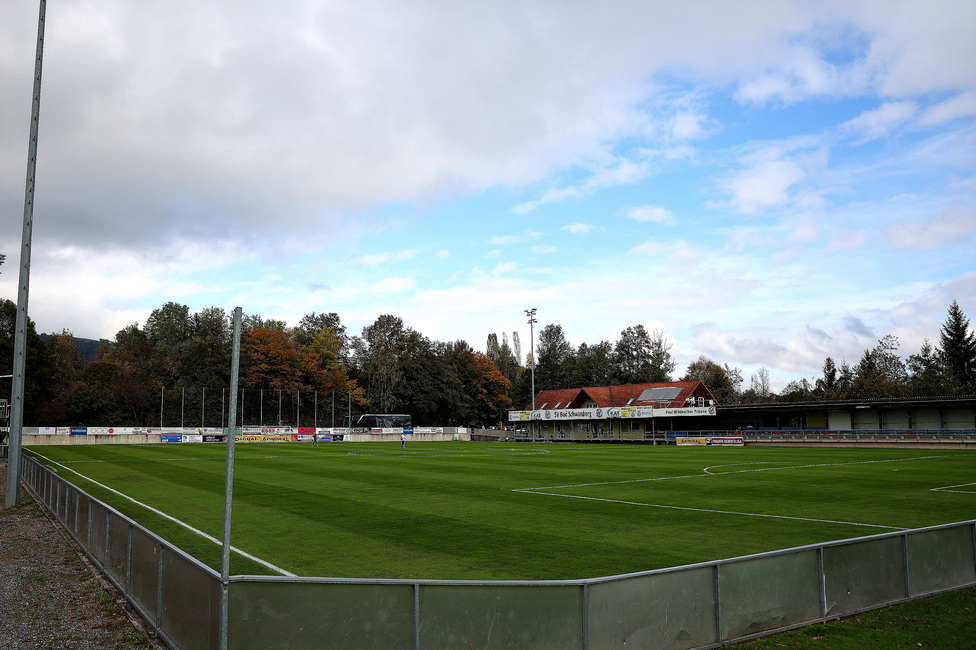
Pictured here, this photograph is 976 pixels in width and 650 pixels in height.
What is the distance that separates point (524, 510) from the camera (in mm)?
21656

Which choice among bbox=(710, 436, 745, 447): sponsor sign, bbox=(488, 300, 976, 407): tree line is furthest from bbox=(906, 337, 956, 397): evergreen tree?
bbox=(710, 436, 745, 447): sponsor sign

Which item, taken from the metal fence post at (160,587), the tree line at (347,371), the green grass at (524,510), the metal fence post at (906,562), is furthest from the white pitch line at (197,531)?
the tree line at (347,371)

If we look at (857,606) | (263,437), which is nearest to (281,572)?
(857,606)

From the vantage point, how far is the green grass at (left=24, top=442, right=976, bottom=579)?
14578 millimetres

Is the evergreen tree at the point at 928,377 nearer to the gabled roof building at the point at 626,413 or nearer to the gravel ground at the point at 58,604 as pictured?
the gabled roof building at the point at 626,413

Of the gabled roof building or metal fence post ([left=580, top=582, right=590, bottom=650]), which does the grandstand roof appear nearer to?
the gabled roof building

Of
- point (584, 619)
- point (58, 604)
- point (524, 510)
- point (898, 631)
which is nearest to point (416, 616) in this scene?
point (584, 619)

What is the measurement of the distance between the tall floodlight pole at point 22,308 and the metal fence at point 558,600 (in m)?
15.4

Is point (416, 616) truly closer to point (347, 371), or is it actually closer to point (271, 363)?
point (271, 363)

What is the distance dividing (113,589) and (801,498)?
21.0m

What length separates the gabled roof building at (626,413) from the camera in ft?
279

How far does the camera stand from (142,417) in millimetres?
97750

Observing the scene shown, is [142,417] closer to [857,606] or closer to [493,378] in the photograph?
[493,378]

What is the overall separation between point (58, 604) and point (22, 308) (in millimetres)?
16718
